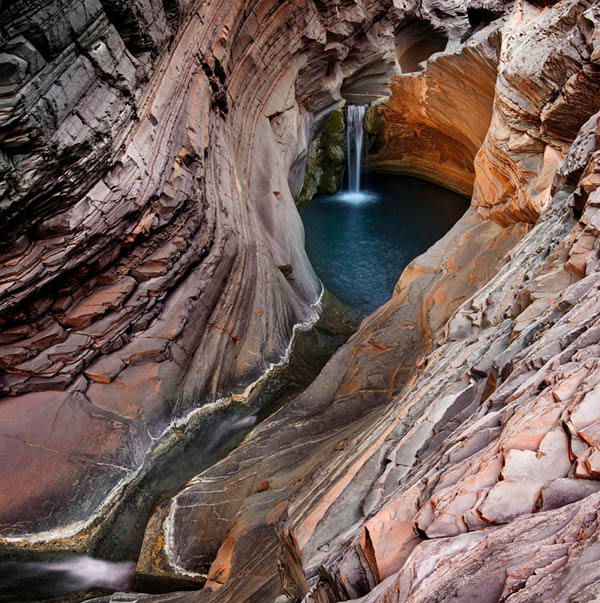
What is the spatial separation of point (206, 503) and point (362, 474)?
2.98 metres

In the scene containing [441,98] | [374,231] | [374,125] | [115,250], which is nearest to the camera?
[115,250]

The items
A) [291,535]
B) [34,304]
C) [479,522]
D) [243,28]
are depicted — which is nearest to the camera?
[479,522]

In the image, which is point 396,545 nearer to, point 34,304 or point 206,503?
point 206,503

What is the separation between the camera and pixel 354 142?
1748 cm

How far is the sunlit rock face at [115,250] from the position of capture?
17.6 feet

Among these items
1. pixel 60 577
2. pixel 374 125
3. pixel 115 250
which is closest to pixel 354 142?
pixel 374 125

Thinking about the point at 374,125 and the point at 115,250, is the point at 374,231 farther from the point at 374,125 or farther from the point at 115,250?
the point at 115,250

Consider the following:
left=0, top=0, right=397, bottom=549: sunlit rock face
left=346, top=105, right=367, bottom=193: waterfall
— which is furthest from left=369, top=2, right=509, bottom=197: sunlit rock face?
left=0, top=0, right=397, bottom=549: sunlit rock face

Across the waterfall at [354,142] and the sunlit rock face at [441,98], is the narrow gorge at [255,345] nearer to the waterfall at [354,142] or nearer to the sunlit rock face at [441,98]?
the sunlit rock face at [441,98]

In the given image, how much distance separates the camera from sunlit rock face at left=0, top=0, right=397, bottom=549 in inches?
211

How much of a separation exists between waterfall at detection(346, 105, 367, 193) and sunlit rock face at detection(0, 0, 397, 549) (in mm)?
7879

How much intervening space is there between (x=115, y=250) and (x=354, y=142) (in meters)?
12.8

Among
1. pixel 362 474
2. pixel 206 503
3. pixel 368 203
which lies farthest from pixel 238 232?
pixel 368 203

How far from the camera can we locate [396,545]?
89.2 inches
